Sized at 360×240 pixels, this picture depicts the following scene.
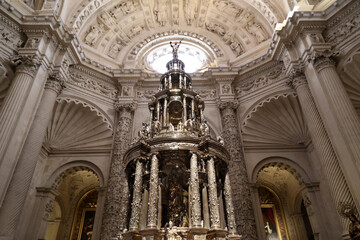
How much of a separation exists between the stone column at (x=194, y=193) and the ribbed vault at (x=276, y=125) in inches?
215

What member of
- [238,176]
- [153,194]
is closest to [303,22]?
[238,176]

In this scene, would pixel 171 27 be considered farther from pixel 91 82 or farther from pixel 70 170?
pixel 70 170

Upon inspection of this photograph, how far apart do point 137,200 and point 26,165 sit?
3.72 metres

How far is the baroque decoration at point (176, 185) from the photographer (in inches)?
199

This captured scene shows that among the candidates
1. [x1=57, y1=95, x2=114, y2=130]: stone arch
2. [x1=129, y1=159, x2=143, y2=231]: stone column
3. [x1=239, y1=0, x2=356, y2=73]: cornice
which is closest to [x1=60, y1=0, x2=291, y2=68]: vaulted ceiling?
[x1=239, y1=0, x2=356, y2=73]: cornice

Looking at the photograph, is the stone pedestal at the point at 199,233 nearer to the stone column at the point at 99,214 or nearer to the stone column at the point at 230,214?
the stone column at the point at 230,214

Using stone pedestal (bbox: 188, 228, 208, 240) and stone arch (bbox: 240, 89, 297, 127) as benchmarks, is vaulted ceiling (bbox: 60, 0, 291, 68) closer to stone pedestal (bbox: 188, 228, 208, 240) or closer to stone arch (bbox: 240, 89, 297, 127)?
stone arch (bbox: 240, 89, 297, 127)

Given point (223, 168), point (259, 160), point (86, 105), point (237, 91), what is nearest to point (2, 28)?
point (86, 105)

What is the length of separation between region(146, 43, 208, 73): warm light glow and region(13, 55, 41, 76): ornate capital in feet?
20.2

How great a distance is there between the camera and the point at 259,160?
10180 millimetres

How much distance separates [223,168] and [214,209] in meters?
1.34

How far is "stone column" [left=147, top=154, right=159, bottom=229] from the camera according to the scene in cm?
496

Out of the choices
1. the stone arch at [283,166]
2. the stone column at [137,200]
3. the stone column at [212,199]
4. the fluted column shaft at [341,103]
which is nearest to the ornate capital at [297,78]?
the fluted column shaft at [341,103]

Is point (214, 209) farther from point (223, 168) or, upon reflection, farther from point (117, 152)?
point (117, 152)
